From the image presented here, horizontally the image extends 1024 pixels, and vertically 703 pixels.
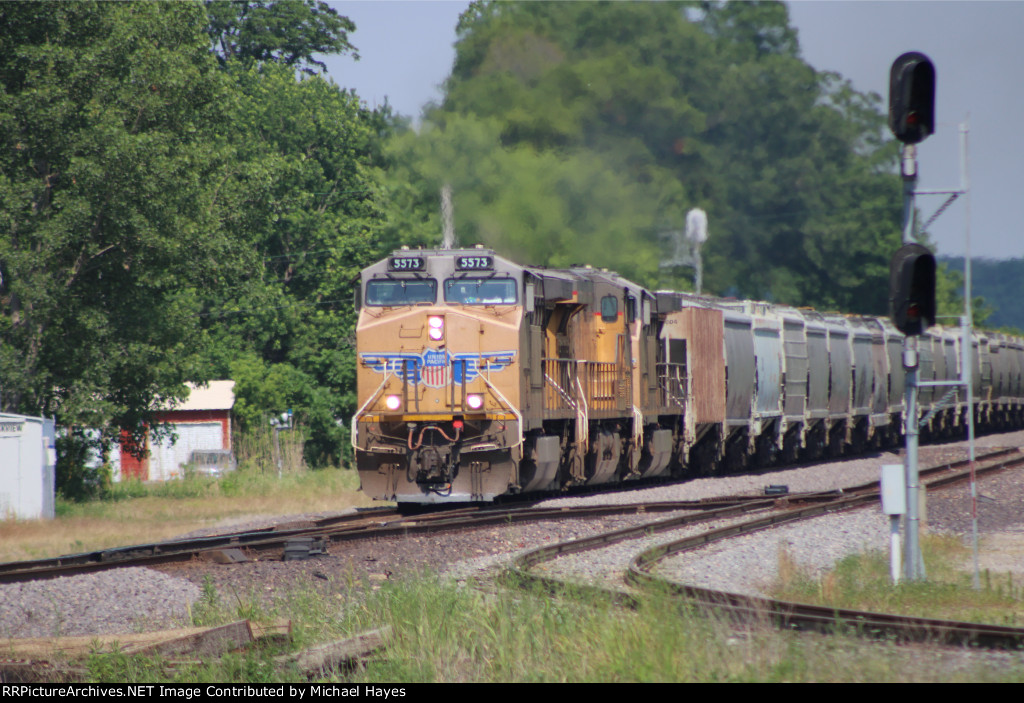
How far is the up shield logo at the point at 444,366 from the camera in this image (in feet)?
54.4

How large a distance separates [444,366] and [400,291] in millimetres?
1422

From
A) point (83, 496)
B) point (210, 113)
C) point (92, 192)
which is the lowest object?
point (83, 496)

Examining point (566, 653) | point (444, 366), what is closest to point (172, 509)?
point (444, 366)

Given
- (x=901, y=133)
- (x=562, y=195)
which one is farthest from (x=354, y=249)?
(x=901, y=133)

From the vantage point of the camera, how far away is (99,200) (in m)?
22.6

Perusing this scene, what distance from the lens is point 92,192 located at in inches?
884

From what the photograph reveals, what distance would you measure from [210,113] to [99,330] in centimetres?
598

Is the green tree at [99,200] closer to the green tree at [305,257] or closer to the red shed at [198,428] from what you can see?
the green tree at [305,257]

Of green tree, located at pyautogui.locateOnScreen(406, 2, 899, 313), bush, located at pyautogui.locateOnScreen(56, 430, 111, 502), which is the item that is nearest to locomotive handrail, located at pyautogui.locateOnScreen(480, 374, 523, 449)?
bush, located at pyautogui.locateOnScreen(56, 430, 111, 502)

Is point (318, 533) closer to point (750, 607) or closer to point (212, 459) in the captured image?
point (750, 607)

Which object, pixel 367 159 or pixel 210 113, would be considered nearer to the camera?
pixel 210 113

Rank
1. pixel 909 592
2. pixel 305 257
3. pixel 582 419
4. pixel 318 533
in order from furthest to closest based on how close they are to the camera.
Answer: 1. pixel 305 257
2. pixel 582 419
3. pixel 318 533
4. pixel 909 592

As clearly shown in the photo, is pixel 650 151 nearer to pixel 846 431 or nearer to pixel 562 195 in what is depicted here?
pixel 562 195

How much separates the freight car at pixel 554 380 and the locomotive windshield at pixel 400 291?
0.02 metres
